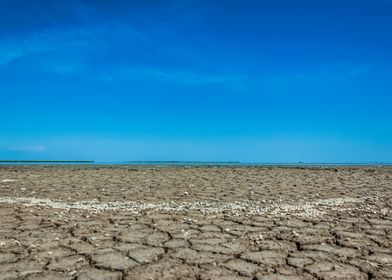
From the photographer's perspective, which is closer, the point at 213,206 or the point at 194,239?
the point at 194,239

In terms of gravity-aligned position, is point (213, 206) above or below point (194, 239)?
above

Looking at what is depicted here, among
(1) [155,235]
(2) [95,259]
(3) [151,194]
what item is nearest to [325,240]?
(1) [155,235]

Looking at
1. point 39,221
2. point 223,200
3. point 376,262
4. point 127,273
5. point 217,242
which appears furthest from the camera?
point 223,200

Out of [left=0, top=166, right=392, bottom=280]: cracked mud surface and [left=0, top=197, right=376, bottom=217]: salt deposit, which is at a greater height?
[left=0, top=197, right=376, bottom=217]: salt deposit

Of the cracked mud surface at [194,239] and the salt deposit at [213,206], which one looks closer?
the cracked mud surface at [194,239]

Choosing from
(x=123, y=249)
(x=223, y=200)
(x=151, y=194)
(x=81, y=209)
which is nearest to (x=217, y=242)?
(x=123, y=249)

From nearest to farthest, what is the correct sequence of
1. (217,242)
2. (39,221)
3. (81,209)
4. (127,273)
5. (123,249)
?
(127,273) < (123,249) < (217,242) < (39,221) < (81,209)

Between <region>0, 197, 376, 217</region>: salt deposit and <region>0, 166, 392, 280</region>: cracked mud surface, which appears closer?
<region>0, 166, 392, 280</region>: cracked mud surface

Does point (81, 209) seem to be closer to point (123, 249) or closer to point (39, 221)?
point (39, 221)

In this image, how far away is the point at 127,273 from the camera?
3.79 metres

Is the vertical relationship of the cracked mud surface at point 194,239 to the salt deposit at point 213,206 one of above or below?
below

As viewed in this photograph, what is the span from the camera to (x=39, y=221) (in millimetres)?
6230

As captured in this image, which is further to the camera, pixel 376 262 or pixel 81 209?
pixel 81 209

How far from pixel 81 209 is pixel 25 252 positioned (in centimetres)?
309
